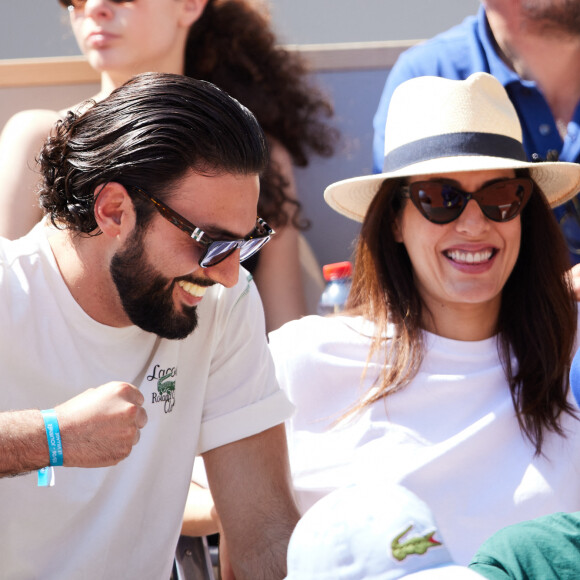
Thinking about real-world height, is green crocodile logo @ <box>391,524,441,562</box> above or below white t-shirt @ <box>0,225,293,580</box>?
above

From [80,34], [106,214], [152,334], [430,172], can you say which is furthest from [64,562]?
[80,34]

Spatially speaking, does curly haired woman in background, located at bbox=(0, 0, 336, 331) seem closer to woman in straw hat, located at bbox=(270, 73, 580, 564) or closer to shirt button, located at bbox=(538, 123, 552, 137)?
woman in straw hat, located at bbox=(270, 73, 580, 564)

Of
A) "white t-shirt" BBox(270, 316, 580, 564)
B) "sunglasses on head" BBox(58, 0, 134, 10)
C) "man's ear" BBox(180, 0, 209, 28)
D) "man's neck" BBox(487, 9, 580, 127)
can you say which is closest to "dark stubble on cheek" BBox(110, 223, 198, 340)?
"white t-shirt" BBox(270, 316, 580, 564)

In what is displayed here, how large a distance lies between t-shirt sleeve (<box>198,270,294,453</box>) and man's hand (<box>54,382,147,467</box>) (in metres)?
0.53

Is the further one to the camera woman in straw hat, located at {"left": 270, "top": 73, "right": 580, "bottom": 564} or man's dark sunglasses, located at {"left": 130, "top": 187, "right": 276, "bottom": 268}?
woman in straw hat, located at {"left": 270, "top": 73, "right": 580, "bottom": 564}

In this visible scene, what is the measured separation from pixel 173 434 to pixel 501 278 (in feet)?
3.00

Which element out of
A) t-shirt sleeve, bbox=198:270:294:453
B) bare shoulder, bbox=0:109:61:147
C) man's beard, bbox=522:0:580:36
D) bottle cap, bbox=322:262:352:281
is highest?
man's beard, bbox=522:0:580:36

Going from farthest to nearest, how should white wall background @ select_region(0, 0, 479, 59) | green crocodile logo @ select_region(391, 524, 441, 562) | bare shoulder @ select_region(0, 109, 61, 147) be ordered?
white wall background @ select_region(0, 0, 479, 59)
bare shoulder @ select_region(0, 109, 61, 147)
green crocodile logo @ select_region(391, 524, 441, 562)

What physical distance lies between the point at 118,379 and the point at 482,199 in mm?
981

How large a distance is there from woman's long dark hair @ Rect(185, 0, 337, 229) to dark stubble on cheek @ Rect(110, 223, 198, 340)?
109 centimetres

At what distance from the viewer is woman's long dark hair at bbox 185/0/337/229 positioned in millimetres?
2961

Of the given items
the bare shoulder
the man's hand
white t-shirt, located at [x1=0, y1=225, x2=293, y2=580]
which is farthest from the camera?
the bare shoulder

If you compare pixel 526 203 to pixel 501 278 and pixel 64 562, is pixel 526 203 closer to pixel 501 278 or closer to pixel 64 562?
pixel 501 278

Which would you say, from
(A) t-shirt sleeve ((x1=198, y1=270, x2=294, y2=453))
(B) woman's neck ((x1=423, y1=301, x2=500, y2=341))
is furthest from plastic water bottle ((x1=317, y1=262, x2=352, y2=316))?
(A) t-shirt sleeve ((x1=198, y1=270, x2=294, y2=453))
